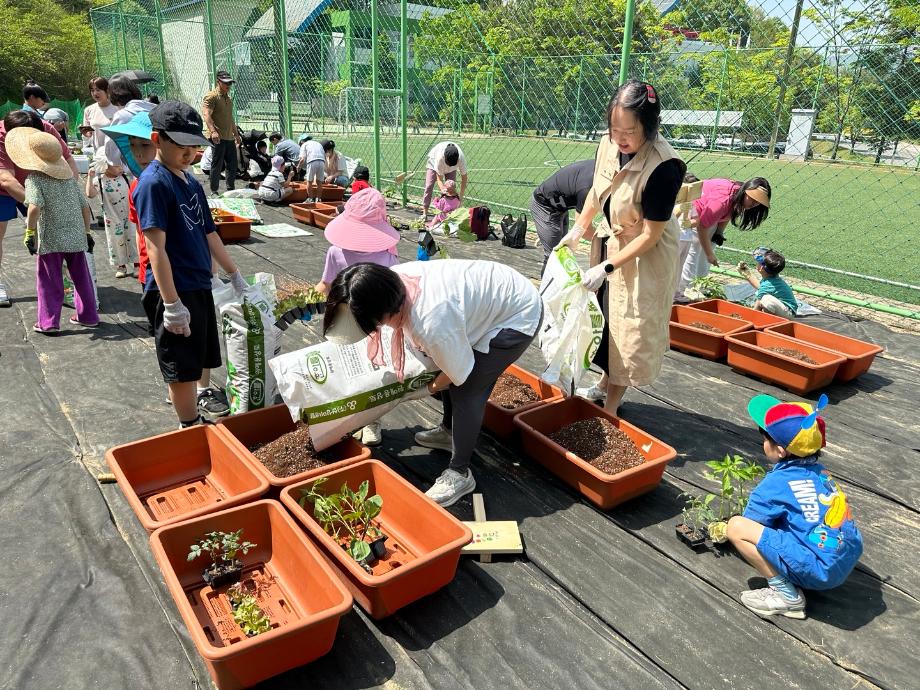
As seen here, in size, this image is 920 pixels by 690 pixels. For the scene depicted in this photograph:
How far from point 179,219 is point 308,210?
4.84 metres

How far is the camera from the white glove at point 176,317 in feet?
7.88

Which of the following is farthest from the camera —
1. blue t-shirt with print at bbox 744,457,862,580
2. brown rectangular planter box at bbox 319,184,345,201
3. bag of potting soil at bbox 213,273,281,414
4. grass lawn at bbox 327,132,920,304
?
brown rectangular planter box at bbox 319,184,345,201

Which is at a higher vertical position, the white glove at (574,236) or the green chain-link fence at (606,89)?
the green chain-link fence at (606,89)

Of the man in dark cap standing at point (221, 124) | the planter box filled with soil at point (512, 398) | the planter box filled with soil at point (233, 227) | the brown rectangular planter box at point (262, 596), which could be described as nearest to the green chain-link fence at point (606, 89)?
the man in dark cap standing at point (221, 124)

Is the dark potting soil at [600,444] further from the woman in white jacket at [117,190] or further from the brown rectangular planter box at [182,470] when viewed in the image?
the woman in white jacket at [117,190]

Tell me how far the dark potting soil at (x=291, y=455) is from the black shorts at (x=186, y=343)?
0.45 meters

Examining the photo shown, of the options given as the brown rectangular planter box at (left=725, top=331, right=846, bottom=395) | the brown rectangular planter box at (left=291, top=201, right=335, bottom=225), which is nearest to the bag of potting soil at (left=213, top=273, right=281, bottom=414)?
the brown rectangular planter box at (left=725, top=331, right=846, bottom=395)

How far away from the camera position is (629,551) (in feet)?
7.20

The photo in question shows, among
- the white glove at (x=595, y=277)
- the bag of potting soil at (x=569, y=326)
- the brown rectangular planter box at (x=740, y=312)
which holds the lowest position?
the brown rectangular planter box at (x=740, y=312)

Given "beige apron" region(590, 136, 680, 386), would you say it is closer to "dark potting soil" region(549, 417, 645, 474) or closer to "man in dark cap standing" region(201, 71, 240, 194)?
"dark potting soil" region(549, 417, 645, 474)

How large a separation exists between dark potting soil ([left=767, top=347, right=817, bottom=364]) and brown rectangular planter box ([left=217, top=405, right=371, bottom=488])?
2632 millimetres

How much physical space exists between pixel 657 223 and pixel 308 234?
5003 mm

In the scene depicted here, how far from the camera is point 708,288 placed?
180 inches

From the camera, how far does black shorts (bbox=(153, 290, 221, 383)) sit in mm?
2533
